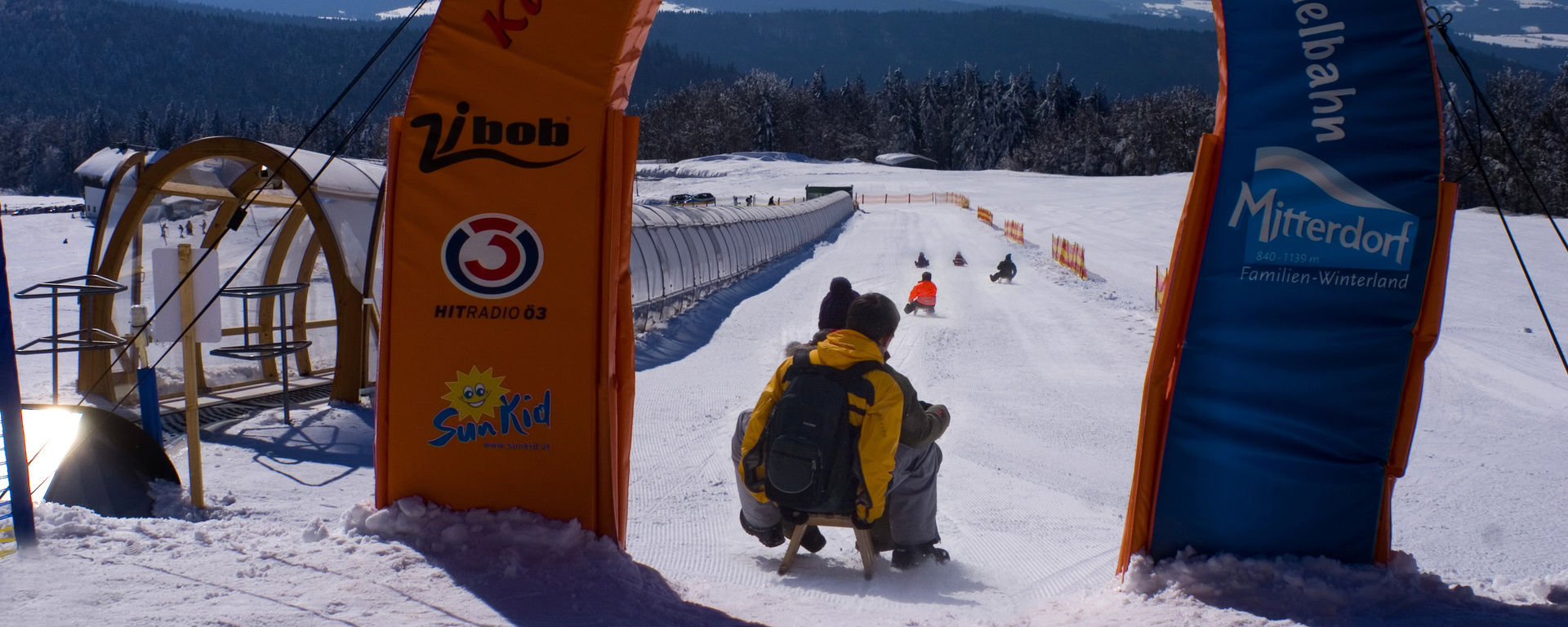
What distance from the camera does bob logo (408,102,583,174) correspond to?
12.8ft

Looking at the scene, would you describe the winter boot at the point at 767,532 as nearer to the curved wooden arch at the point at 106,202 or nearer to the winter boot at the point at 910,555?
the winter boot at the point at 910,555

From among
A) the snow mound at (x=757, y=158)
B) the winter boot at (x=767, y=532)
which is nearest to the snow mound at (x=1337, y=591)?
the winter boot at (x=767, y=532)

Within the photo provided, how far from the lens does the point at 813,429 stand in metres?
4.17

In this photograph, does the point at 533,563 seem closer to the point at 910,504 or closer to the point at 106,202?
the point at 910,504

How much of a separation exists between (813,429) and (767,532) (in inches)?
33.3

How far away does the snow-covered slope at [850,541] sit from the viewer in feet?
10.9

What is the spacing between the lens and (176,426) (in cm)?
820

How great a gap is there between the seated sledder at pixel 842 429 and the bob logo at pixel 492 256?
1.18 meters

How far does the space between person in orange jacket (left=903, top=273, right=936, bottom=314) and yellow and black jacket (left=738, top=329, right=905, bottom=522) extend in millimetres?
11717

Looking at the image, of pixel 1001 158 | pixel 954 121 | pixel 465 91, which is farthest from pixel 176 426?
pixel 954 121

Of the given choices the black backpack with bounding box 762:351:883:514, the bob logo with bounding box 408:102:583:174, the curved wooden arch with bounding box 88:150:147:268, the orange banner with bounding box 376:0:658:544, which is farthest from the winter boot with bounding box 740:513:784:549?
the curved wooden arch with bounding box 88:150:147:268

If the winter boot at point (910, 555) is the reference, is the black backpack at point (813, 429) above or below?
above

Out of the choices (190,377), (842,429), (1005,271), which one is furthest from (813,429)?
(1005,271)

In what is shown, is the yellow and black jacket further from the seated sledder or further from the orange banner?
the orange banner
